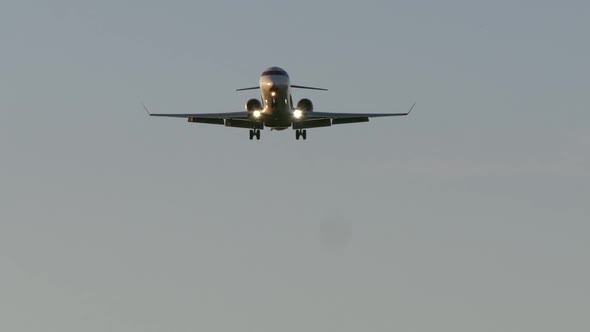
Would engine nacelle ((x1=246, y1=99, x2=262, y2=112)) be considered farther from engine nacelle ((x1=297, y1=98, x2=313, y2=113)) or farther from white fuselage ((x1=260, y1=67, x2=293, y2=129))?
engine nacelle ((x1=297, y1=98, x2=313, y2=113))

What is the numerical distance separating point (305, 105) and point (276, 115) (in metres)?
3.49

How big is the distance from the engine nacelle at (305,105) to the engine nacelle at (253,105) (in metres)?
3.32

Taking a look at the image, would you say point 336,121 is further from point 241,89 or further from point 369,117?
point 241,89

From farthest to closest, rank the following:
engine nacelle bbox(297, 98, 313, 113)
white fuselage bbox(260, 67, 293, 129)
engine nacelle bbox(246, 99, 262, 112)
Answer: engine nacelle bbox(297, 98, 313, 113), engine nacelle bbox(246, 99, 262, 112), white fuselage bbox(260, 67, 293, 129)

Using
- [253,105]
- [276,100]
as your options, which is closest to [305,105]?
[276,100]

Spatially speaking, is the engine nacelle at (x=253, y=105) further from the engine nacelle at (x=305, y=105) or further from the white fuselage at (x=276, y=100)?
the engine nacelle at (x=305, y=105)

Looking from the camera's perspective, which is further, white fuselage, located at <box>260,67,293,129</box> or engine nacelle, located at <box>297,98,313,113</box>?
engine nacelle, located at <box>297,98,313,113</box>

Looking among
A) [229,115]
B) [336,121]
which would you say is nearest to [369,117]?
[336,121]

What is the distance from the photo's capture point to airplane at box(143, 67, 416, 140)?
397ft

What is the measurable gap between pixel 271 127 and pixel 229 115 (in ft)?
12.0

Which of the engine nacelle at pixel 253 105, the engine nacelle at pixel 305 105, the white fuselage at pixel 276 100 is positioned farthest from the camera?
the engine nacelle at pixel 305 105

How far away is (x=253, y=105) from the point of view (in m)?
122

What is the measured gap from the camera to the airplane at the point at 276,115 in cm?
12106

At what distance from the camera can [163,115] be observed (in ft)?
399
